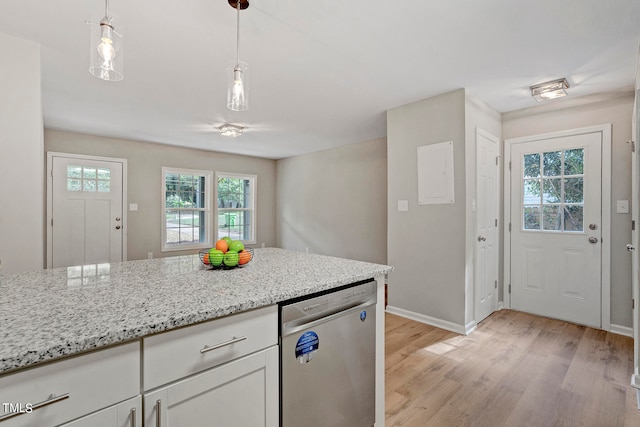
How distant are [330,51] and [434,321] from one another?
266 cm

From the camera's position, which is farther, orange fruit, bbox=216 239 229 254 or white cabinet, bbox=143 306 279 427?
orange fruit, bbox=216 239 229 254

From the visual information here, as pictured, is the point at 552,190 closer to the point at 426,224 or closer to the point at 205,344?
the point at 426,224

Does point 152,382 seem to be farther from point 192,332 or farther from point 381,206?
point 381,206

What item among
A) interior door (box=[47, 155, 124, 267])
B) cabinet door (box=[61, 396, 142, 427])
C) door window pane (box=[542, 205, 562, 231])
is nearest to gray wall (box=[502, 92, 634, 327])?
door window pane (box=[542, 205, 562, 231])

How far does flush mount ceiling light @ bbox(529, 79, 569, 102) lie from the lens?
2.66 meters

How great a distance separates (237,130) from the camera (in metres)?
4.16

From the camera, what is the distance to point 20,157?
2047mm

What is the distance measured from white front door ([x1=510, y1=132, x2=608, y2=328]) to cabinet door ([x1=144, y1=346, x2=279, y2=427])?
11.0ft

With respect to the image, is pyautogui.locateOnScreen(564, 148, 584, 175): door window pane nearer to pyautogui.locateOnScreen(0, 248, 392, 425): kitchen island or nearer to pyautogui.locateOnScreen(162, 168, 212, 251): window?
pyautogui.locateOnScreen(0, 248, 392, 425): kitchen island

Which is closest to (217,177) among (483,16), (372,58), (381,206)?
(381,206)

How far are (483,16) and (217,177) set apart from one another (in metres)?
5.26

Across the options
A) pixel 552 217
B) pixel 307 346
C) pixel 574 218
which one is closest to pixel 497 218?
pixel 552 217

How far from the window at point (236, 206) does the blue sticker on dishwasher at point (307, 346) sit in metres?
5.25

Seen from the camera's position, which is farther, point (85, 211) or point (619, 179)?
point (85, 211)
